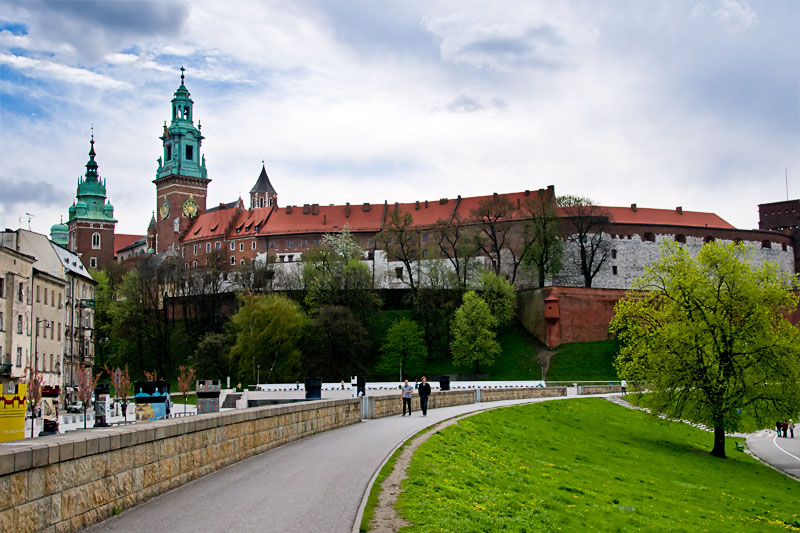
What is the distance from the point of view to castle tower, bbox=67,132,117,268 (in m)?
138

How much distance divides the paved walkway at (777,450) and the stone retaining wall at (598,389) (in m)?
10.0

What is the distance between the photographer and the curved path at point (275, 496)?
33.4 feet

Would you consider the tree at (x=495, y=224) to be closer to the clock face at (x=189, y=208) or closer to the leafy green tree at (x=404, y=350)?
the leafy green tree at (x=404, y=350)

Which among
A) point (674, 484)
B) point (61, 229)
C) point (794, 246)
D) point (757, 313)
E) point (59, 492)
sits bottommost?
point (674, 484)

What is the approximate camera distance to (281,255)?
112500 mm

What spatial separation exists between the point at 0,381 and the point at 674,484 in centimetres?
3150

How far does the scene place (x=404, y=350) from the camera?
78.4 meters

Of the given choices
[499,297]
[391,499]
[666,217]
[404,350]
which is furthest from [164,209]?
[391,499]

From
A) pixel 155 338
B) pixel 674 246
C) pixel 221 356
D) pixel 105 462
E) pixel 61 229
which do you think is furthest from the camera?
pixel 61 229

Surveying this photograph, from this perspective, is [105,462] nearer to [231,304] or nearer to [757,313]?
[757,313]

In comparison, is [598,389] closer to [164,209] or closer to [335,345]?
[335,345]

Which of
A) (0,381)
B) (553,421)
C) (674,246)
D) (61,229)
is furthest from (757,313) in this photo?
(61,229)

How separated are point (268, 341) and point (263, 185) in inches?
3286

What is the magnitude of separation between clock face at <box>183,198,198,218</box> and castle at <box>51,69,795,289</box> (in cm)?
15
